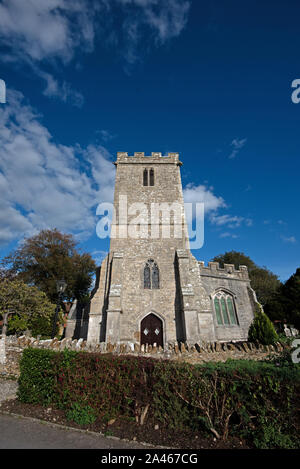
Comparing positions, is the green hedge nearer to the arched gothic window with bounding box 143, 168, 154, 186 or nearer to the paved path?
the paved path

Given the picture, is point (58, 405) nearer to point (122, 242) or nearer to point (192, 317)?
point (192, 317)

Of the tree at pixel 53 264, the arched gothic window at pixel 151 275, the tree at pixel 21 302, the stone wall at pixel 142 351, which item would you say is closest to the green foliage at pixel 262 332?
the stone wall at pixel 142 351

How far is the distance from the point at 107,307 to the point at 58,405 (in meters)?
8.66

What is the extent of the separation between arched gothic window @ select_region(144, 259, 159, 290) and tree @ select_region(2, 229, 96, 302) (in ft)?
35.9

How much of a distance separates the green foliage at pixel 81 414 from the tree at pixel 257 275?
2978 cm

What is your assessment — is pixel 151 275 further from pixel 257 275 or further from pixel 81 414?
pixel 257 275

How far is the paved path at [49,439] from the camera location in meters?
3.62

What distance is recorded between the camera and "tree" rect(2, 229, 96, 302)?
21.2 m

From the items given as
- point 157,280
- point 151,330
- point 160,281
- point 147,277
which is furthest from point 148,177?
point 151,330

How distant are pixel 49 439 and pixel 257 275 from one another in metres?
34.4

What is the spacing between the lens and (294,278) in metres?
19.0

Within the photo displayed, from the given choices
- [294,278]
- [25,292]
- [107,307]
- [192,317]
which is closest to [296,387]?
[192,317]

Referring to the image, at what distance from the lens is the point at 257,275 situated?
106ft

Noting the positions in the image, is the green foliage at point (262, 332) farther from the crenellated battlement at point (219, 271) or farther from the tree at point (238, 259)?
the tree at point (238, 259)
